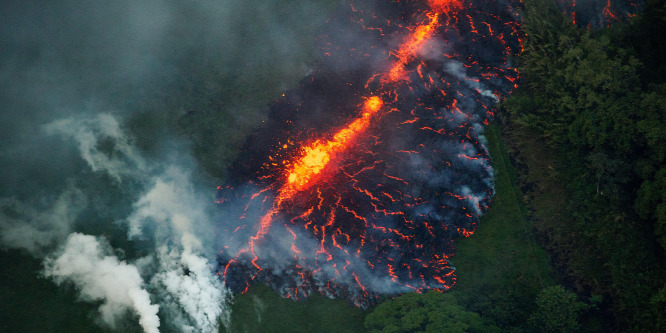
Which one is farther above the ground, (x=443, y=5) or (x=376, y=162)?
(x=443, y=5)

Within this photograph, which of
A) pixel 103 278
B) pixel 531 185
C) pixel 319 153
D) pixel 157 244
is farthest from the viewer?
pixel 531 185

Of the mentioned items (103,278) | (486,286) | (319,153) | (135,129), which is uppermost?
(135,129)

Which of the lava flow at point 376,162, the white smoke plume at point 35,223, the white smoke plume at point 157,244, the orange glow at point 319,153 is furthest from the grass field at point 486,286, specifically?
the white smoke plume at point 35,223

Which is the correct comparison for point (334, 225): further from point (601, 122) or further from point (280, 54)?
point (601, 122)

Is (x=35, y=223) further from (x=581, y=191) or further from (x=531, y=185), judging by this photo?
(x=581, y=191)

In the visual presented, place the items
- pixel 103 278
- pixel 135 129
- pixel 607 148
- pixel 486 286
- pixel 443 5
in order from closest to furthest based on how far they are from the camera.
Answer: pixel 103 278 < pixel 607 148 < pixel 486 286 < pixel 135 129 < pixel 443 5

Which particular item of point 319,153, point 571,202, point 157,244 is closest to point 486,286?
point 571,202

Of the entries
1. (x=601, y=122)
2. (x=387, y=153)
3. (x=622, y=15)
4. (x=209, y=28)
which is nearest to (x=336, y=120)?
(x=387, y=153)
